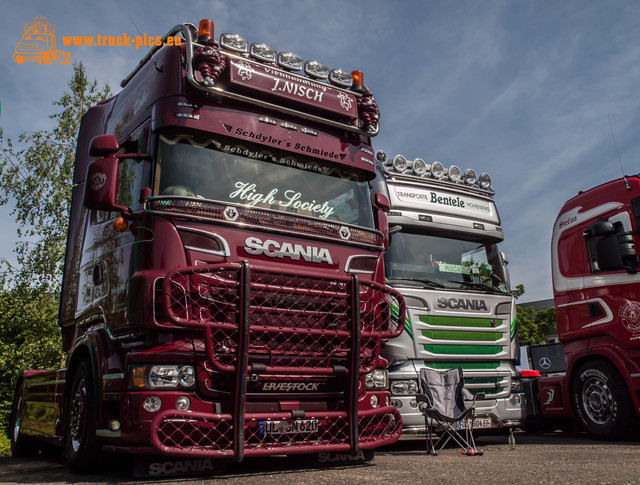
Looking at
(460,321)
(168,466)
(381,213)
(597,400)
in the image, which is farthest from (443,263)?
(168,466)

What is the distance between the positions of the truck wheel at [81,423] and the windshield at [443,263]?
3.93 meters

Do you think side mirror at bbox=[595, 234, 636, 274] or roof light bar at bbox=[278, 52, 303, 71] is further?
side mirror at bbox=[595, 234, 636, 274]

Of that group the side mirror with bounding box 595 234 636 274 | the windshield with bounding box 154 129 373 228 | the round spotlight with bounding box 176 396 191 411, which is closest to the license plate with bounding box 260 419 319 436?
the round spotlight with bounding box 176 396 191 411

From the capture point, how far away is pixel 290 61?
242 inches

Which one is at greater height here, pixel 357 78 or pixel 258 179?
pixel 357 78

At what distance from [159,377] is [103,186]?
5.43 ft

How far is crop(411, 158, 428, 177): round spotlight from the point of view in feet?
28.8

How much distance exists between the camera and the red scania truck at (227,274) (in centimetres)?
459

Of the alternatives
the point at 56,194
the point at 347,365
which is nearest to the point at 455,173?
the point at 347,365

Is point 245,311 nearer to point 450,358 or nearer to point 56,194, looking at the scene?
point 450,358

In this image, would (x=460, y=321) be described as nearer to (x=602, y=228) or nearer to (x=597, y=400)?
(x=602, y=228)

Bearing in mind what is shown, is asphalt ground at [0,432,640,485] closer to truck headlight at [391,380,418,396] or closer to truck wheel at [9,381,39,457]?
truck headlight at [391,380,418,396]

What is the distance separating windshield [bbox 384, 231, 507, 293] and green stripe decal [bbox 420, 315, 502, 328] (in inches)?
18.7

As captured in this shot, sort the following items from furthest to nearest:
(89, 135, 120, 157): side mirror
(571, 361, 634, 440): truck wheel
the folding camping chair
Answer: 1. (571, 361, 634, 440): truck wheel
2. the folding camping chair
3. (89, 135, 120, 157): side mirror
